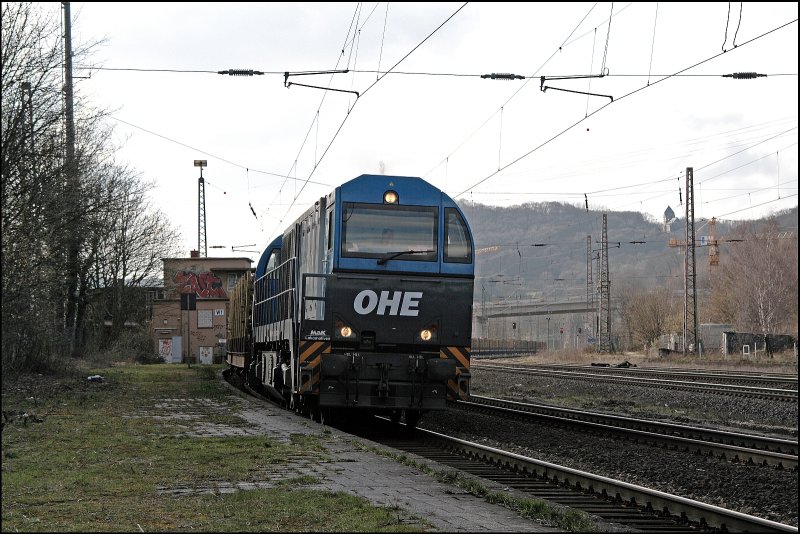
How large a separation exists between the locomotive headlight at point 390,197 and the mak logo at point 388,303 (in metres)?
1.52

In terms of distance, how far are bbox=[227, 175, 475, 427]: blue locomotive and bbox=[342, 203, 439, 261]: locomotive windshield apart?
0.05 ft

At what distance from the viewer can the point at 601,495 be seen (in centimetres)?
966

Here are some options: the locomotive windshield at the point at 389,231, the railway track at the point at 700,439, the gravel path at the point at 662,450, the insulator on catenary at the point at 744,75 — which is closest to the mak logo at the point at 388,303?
the locomotive windshield at the point at 389,231

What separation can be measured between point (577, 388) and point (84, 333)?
30.0 metres

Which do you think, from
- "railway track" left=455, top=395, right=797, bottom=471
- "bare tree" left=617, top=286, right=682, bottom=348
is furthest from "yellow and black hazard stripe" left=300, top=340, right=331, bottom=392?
"bare tree" left=617, top=286, right=682, bottom=348

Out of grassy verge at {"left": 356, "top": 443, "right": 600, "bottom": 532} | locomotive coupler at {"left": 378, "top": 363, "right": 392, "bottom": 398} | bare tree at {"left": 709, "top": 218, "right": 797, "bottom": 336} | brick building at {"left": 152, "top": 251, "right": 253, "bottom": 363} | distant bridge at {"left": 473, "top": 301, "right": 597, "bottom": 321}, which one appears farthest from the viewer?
distant bridge at {"left": 473, "top": 301, "right": 597, "bottom": 321}

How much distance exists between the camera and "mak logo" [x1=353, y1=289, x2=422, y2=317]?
15156mm

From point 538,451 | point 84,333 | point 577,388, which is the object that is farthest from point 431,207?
point 84,333

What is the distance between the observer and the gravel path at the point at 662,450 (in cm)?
1020

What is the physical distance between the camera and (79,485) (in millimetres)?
9117

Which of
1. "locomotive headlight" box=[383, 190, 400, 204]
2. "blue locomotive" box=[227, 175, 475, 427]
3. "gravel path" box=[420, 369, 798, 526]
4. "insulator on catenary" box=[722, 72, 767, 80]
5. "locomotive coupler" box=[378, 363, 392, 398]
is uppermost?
"insulator on catenary" box=[722, 72, 767, 80]

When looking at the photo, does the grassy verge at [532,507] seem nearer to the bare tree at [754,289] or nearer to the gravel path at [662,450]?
the gravel path at [662,450]

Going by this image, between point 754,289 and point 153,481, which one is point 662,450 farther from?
point 754,289

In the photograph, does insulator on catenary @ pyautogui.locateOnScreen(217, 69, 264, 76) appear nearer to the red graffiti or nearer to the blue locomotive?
the blue locomotive
